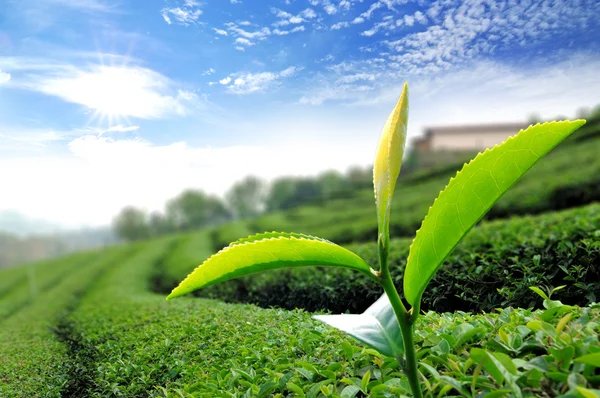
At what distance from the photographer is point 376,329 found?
113 cm

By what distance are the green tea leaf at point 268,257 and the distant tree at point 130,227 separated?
24632 mm

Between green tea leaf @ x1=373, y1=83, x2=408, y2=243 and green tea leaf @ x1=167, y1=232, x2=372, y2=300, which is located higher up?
green tea leaf @ x1=373, y1=83, x2=408, y2=243

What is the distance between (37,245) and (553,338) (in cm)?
1922

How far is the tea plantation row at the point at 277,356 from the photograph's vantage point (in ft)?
3.64

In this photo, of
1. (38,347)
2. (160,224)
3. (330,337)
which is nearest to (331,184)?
(160,224)

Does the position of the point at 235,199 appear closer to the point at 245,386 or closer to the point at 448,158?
the point at 448,158

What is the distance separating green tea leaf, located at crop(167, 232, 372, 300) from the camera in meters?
0.95

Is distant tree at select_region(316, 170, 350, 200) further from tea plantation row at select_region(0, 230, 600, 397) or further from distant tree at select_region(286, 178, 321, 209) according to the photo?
tea plantation row at select_region(0, 230, 600, 397)

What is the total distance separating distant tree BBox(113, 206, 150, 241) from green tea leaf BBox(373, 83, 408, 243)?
24.7 meters

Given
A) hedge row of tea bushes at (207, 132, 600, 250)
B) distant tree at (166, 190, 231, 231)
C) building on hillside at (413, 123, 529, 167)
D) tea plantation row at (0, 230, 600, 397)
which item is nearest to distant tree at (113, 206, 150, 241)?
distant tree at (166, 190, 231, 231)

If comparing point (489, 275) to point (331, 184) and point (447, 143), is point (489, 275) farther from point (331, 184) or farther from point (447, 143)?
point (447, 143)

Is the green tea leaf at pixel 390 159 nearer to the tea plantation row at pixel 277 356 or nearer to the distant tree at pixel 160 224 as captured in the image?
the tea plantation row at pixel 277 356

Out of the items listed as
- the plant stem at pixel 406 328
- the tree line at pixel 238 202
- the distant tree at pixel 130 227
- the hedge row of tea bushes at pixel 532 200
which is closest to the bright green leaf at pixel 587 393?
the plant stem at pixel 406 328

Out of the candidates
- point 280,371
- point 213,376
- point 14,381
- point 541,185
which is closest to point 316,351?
point 280,371
